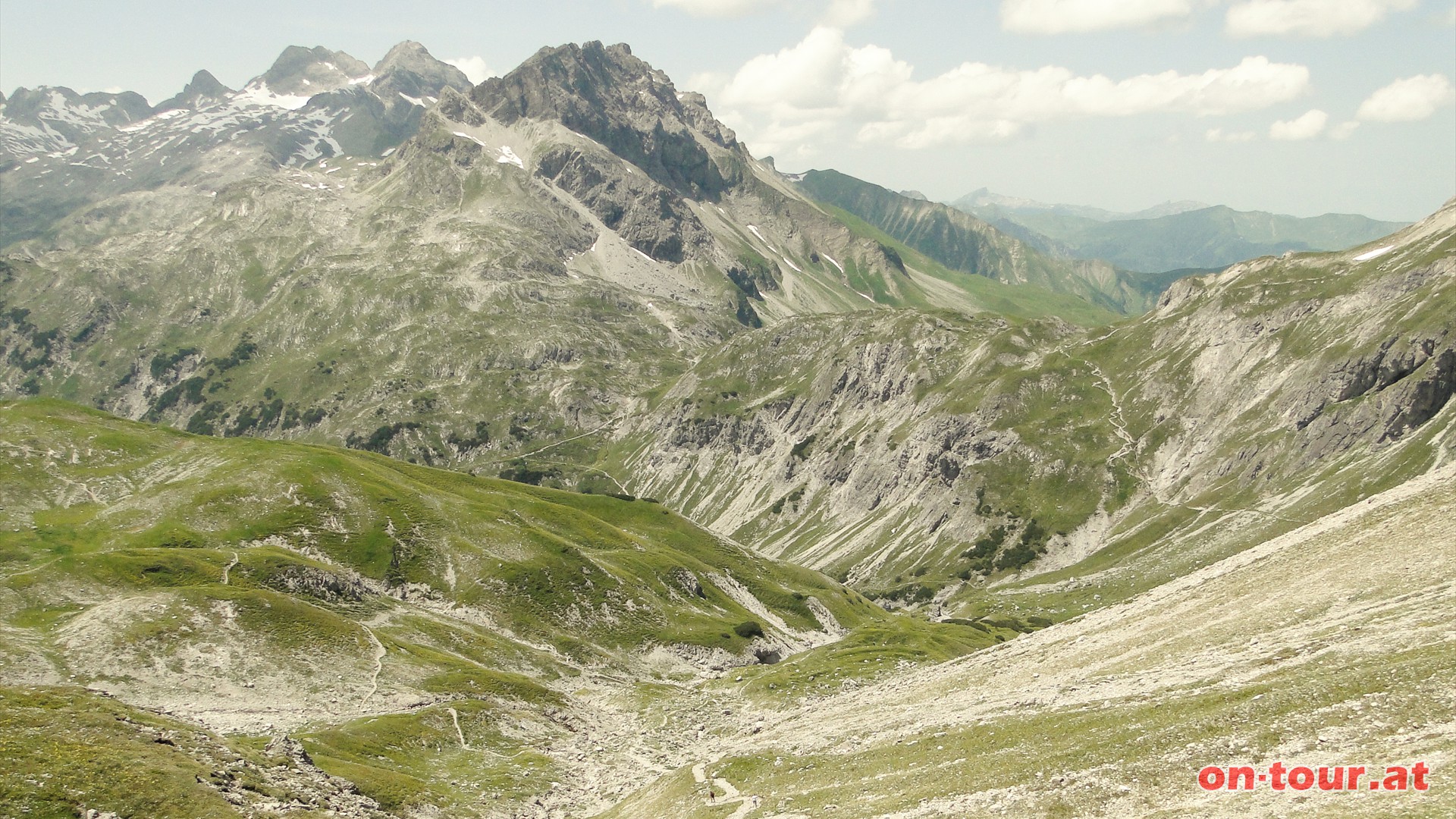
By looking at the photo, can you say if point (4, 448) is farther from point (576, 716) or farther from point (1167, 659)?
point (1167, 659)

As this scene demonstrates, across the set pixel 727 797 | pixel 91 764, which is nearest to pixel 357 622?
pixel 91 764

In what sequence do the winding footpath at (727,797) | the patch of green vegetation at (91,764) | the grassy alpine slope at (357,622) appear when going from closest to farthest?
1. the patch of green vegetation at (91,764)
2. the winding footpath at (727,797)
3. the grassy alpine slope at (357,622)

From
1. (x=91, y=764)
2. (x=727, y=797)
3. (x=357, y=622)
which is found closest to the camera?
(x=91, y=764)

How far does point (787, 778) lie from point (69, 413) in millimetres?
184242

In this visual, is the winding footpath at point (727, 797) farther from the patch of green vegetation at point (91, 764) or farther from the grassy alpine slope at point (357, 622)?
the patch of green vegetation at point (91, 764)

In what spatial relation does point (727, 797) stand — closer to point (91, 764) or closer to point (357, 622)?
point (91, 764)

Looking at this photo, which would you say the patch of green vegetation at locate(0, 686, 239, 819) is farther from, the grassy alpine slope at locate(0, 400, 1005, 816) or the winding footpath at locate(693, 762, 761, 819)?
the winding footpath at locate(693, 762, 761, 819)

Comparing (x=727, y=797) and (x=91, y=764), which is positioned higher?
(x=91, y=764)

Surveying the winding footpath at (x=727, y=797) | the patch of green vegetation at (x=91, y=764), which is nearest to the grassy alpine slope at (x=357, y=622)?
the patch of green vegetation at (x=91, y=764)

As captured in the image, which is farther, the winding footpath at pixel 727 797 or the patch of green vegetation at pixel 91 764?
the winding footpath at pixel 727 797

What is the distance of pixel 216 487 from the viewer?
461 feet

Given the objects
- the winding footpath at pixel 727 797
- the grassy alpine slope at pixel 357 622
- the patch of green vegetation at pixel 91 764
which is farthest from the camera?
the grassy alpine slope at pixel 357 622

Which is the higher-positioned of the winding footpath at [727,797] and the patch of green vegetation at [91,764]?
the patch of green vegetation at [91,764]

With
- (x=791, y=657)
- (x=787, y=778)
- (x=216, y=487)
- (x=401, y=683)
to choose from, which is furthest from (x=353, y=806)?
(x=216, y=487)
